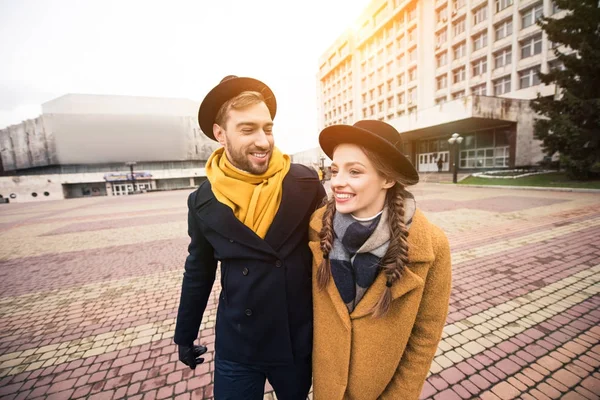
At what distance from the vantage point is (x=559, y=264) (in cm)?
479

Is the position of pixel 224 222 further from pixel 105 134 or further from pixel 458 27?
pixel 105 134

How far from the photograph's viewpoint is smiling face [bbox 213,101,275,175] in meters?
1.61

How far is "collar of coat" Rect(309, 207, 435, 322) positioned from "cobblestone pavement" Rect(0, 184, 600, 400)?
1.80 meters

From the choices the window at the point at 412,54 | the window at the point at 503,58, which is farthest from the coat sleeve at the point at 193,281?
the window at the point at 412,54

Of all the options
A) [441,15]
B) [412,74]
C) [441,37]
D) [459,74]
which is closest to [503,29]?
[459,74]

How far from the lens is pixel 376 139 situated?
1288mm

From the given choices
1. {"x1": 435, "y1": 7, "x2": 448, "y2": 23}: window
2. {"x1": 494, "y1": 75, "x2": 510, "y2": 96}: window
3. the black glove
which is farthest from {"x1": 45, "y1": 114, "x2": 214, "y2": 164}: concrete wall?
the black glove

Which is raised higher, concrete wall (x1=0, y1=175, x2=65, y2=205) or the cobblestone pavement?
concrete wall (x1=0, y1=175, x2=65, y2=205)

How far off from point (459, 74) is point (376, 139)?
3671 cm

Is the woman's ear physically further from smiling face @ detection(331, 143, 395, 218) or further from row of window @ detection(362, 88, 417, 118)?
row of window @ detection(362, 88, 417, 118)

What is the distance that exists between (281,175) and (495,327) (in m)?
3.48

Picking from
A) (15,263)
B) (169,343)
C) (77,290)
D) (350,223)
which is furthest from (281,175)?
(15,263)

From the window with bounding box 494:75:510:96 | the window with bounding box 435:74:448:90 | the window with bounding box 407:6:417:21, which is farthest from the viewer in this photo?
the window with bounding box 407:6:417:21

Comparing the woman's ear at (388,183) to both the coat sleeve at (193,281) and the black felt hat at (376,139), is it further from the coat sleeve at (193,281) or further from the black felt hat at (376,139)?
the coat sleeve at (193,281)
